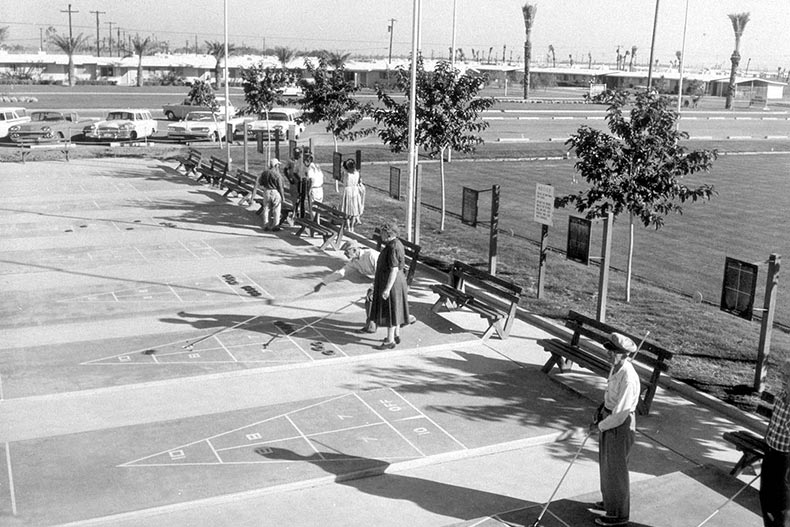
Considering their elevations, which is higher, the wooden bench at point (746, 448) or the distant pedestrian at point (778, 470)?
the distant pedestrian at point (778, 470)

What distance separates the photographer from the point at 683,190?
13.0 metres

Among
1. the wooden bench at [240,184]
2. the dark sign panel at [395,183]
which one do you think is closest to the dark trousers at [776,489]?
the dark sign panel at [395,183]

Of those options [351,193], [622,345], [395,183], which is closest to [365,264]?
[622,345]

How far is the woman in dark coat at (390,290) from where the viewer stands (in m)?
10.8

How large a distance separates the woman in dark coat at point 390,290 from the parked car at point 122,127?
91.9ft

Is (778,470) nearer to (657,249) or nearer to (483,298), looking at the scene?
(483,298)

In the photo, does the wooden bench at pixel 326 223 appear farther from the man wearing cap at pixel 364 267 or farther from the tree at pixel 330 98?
the tree at pixel 330 98

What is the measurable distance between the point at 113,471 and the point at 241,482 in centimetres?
123

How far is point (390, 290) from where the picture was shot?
1102 centimetres

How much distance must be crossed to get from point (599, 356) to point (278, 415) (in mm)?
4054

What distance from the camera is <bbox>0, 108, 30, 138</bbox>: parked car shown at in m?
36.0

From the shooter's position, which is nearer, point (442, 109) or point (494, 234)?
point (494, 234)

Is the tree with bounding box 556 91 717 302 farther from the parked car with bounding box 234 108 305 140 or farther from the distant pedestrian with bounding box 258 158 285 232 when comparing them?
the parked car with bounding box 234 108 305 140

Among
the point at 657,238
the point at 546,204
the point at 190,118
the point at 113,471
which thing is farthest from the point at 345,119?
the point at 113,471
